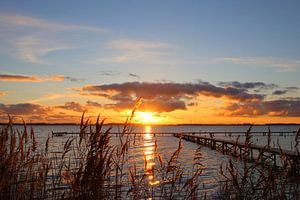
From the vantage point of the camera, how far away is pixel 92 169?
15.7ft

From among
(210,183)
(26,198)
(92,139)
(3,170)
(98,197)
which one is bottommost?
(210,183)

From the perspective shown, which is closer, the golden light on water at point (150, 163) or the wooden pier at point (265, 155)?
the wooden pier at point (265, 155)

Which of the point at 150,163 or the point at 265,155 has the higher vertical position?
the point at 265,155

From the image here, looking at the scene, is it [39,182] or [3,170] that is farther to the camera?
[39,182]

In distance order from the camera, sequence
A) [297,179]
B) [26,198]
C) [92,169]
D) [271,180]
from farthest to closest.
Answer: [26,198] < [297,179] < [271,180] < [92,169]

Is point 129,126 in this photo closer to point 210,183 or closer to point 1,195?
point 1,195

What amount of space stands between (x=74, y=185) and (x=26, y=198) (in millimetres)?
2680

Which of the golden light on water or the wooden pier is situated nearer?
the wooden pier

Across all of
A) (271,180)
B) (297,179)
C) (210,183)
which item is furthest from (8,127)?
(210,183)

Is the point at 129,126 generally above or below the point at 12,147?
above

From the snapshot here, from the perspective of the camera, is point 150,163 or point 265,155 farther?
point 150,163

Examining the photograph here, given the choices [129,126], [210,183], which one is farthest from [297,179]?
[210,183]

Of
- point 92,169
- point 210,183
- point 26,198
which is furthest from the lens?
point 210,183

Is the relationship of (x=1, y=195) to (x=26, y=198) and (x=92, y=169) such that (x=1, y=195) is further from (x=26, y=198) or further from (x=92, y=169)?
(x=92, y=169)
